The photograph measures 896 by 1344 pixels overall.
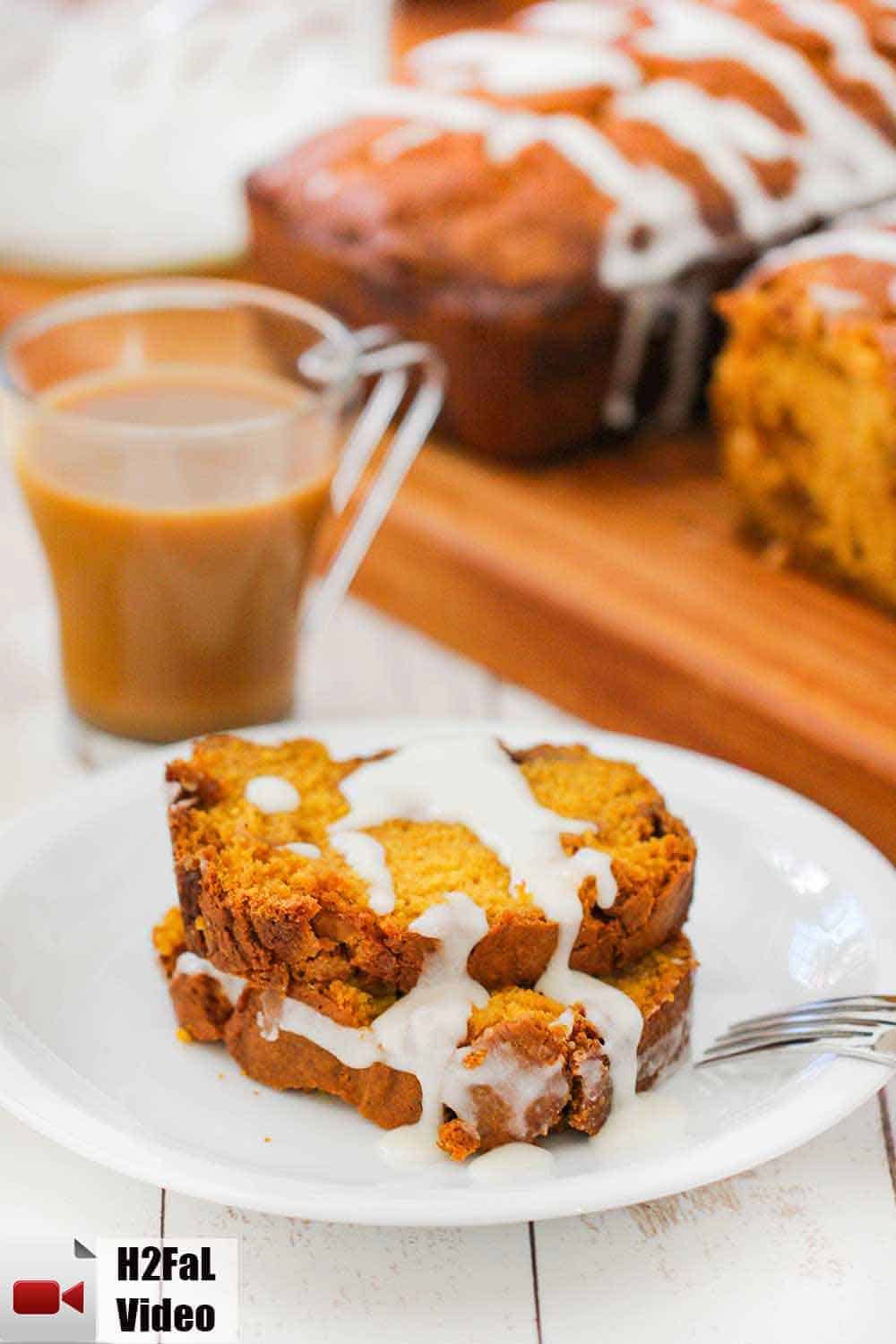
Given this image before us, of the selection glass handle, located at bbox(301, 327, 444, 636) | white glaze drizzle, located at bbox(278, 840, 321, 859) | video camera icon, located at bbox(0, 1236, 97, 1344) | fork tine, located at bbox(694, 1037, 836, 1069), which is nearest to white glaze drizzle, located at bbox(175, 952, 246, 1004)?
white glaze drizzle, located at bbox(278, 840, 321, 859)

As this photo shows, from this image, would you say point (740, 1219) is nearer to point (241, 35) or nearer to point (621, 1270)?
point (621, 1270)

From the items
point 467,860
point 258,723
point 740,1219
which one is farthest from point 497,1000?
point 258,723

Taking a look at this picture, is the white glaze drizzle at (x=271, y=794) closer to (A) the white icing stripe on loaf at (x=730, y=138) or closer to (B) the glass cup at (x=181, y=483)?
(B) the glass cup at (x=181, y=483)

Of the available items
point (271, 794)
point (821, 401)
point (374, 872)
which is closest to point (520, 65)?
point (821, 401)

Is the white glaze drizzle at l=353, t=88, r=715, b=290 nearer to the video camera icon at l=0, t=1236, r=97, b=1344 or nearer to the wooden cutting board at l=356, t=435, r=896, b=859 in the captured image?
the wooden cutting board at l=356, t=435, r=896, b=859

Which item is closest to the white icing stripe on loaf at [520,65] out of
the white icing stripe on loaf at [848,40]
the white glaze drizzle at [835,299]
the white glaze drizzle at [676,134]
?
the white glaze drizzle at [676,134]
